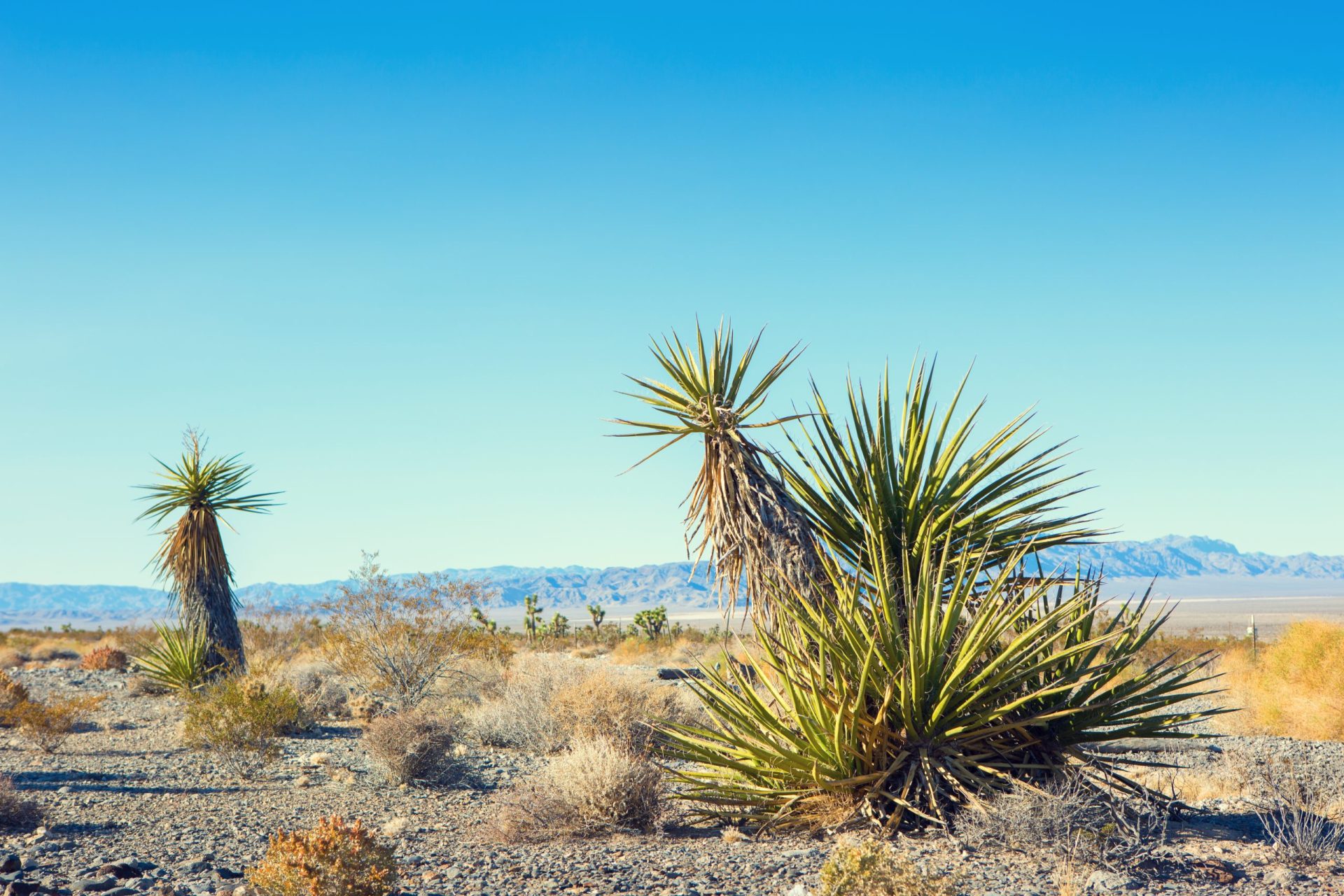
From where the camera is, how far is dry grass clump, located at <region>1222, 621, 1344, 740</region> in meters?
14.8

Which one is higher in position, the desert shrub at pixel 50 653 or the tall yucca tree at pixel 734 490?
the tall yucca tree at pixel 734 490

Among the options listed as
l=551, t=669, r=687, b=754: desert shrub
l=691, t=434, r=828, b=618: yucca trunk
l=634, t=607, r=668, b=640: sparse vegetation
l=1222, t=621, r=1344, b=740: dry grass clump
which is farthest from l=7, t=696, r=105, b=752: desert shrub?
l=634, t=607, r=668, b=640: sparse vegetation

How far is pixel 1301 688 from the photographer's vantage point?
15945 millimetres

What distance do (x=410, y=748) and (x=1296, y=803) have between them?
8009 millimetres

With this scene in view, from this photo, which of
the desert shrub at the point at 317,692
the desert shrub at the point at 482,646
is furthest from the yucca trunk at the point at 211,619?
the desert shrub at the point at 482,646

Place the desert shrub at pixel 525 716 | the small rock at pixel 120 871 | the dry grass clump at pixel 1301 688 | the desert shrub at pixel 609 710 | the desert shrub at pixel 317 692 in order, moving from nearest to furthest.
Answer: the small rock at pixel 120 871 → the desert shrub at pixel 609 710 → the desert shrub at pixel 525 716 → the dry grass clump at pixel 1301 688 → the desert shrub at pixel 317 692

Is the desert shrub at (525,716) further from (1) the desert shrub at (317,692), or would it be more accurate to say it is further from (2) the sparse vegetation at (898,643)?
(2) the sparse vegetation at (898,643)

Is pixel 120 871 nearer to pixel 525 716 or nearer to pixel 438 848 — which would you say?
pixel 438 848

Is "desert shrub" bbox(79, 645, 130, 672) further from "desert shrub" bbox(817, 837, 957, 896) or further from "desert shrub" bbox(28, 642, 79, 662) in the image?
"desert shrub" bbox(817, 837, 957, 896)

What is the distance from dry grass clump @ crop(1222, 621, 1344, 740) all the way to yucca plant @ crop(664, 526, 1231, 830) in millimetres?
9851

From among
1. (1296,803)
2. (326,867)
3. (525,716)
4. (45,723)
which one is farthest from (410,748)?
(1296,803)

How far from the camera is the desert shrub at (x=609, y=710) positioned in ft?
39.4

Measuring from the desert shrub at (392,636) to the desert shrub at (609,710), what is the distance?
113 inches

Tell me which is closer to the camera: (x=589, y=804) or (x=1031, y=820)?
(x=1031, y=820)
